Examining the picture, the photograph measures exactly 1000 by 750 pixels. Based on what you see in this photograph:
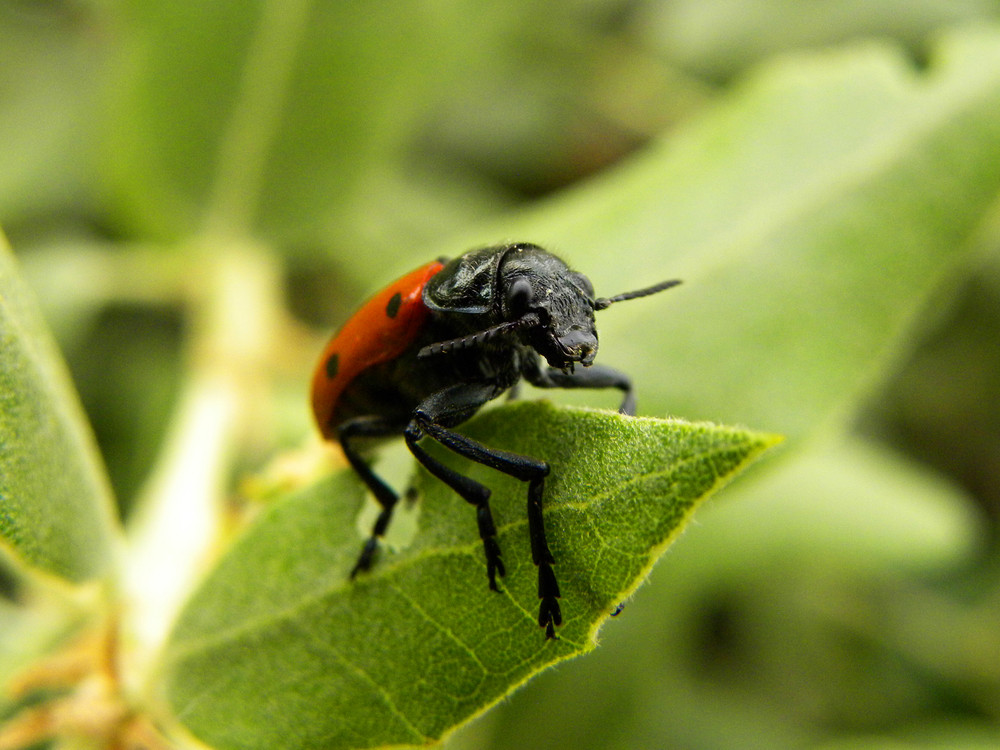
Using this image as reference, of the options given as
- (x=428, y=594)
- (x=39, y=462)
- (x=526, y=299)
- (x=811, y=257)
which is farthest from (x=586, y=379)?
(x=39, y=462)

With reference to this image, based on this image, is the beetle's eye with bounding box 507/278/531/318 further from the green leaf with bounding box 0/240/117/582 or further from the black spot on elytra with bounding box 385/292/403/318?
the green leaf with bounding box 0/240/117/582

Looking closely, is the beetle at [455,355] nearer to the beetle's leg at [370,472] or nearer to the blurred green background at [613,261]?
the beetle's leg at [370,472]

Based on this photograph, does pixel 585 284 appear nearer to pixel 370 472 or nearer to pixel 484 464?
pixel 484 464

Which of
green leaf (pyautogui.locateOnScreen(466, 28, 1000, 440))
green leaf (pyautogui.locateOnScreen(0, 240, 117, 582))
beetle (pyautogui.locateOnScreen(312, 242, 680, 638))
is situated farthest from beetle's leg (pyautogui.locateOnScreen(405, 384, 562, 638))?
green leaf (pyautogui.locateOnScreen(0, 240, 117, 582))

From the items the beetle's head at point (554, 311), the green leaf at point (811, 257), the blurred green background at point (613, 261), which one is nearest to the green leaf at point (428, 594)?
the beetle's head at point (554, 311)

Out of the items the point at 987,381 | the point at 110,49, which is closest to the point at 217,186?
the point at 110,49

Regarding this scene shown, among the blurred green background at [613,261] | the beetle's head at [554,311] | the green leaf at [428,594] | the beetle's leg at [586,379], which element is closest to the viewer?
the green leaf at [428,594]

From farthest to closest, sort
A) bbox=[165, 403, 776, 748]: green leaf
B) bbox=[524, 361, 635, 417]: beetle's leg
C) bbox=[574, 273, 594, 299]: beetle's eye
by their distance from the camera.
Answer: bbox=[524, 361, 635, 417]: beetle's leg < bbox=[574, 273, 594, 299]: beetle's eye < bbox=[165, 403, 776, 748]: green leaf

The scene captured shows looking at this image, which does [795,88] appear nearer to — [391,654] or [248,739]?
[391,654]

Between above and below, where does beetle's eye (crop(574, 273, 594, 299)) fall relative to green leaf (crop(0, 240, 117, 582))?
above

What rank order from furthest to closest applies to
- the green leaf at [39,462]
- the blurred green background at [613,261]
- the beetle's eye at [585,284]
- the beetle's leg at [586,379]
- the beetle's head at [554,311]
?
1. the blurred green background at [613,261]
2. the beetle's leg at [586,379]
3. the beetle's eye at [585,284]
4. the beetle's head at [554,311]
5. the green leaf at [39,462]
